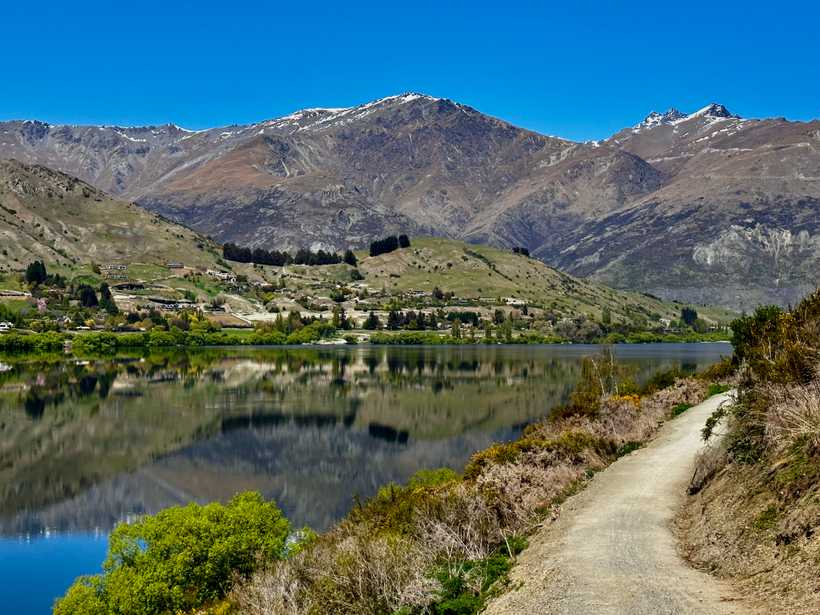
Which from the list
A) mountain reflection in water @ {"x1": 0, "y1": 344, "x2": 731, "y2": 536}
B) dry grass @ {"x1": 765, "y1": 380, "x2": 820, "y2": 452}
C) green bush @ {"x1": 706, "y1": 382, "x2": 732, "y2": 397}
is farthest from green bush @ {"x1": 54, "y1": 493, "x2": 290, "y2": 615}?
green bush @ {"x1": 706, "y1": 382, "x2": 732, "y2": 397}

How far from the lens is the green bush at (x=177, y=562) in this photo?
2722 centimetres

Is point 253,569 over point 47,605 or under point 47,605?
over

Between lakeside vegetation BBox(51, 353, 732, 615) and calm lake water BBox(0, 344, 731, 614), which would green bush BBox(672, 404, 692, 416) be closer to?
lakeside vegetation BBox(51, 353, 732, 615)

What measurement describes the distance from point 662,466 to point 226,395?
94.8 meters

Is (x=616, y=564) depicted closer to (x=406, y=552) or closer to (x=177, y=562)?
(x=406, y=552)

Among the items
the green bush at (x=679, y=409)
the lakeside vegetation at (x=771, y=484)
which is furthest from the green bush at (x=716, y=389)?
the lakeside vegetation at (x=771, y=484)

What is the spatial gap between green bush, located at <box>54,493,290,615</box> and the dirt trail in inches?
500

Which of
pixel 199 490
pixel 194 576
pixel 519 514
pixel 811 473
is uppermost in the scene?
pixel 811 473

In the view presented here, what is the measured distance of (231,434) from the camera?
8525 centimetres

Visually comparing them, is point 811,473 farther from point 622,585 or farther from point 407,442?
point 407,442

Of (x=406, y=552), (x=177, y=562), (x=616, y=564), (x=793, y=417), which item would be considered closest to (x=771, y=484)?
(x=793, y=417)

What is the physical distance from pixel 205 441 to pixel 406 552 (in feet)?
215

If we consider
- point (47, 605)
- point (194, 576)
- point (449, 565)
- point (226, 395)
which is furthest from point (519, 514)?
point (226, 395)

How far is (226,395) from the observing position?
117688 mm
